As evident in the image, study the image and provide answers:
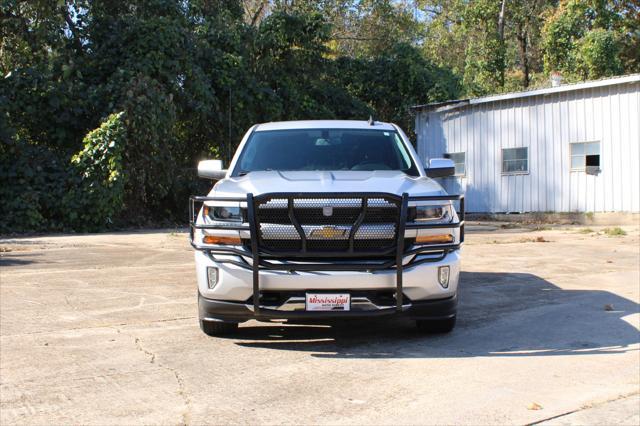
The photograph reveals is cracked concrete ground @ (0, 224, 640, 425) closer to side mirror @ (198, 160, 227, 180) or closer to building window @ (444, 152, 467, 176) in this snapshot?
side mirror @ (198, 160, 227, 180)

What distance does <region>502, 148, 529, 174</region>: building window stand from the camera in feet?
78.0

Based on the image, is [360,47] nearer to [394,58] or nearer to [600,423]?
[394,58]

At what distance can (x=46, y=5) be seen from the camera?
20.6 metres

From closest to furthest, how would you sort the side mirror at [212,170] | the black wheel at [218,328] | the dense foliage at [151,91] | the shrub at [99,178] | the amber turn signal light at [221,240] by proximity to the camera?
1. the amber turn signal light at [221,240]
2. the black wheel at [218,328]
3. the side mirror at [212,170]
4. the shrub at [99,178]
5. the dense foliage at [151,91]

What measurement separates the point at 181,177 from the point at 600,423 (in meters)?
19.0

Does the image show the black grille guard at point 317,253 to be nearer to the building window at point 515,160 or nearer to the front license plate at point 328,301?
the front license plate at point 328,301

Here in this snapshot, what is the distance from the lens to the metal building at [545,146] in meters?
21.0

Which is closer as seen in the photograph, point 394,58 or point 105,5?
point 105,5

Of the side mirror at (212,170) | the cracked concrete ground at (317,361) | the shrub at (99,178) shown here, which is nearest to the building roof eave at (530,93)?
the shrub at (99,178)

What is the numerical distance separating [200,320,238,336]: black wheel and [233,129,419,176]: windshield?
61.0 inches

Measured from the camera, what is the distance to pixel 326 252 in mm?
5676

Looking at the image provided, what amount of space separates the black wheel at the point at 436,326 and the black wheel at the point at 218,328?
5.26ft

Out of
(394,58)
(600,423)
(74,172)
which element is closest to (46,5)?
(74,172)

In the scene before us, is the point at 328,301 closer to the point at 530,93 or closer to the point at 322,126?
the point at 322,126
